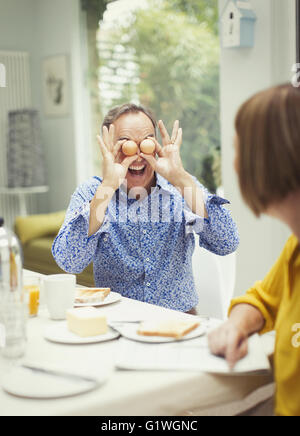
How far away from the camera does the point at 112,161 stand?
1.74 meters

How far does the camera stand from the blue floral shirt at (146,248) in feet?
5.90

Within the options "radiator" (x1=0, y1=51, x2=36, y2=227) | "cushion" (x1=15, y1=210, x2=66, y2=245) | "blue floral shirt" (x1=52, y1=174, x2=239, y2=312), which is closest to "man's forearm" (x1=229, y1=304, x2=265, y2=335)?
"blue floral shirt" (x1=52, y1=174, x2=239, y2=312)

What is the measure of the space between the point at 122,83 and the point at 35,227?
1569mm

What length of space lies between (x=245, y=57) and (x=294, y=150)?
2.59 metres

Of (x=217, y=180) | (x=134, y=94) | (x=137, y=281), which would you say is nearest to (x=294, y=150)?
(x=137, y=281)

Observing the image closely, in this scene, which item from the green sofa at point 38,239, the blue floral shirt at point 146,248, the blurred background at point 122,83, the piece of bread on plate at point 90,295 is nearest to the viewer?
the piece of bread on plate at point 90,295

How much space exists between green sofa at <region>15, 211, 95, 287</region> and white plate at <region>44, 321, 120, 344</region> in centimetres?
342

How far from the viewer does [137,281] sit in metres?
1.86

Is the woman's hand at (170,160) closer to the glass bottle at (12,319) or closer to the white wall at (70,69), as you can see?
the glass bottle at (12,319)

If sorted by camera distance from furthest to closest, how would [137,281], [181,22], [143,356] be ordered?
[181,22] → [137,281] → [143,356]

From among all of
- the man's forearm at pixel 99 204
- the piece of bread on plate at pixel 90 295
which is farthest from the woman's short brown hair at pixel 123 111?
the piece of bread on plate at pixel 90 295

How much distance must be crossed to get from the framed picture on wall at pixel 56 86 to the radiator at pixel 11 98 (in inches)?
10.7

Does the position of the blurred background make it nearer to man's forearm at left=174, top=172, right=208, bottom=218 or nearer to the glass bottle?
man's forearm at left=174, top=172, right=208, bottom=218
